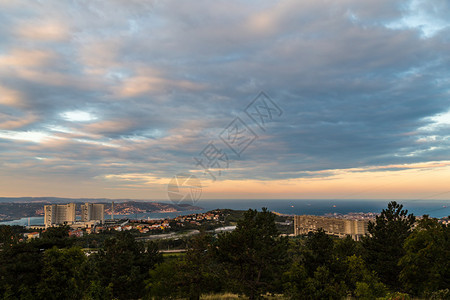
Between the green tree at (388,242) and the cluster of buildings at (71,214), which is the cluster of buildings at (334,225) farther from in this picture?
the cluster of buildings at (71,214)

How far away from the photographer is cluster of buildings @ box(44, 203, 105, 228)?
152 m

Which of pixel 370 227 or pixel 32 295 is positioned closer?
pixel 32 295

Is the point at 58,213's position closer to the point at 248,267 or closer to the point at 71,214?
the point at 71,214

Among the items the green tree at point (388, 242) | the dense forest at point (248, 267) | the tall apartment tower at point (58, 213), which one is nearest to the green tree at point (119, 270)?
the dense forest at point (248, 267)

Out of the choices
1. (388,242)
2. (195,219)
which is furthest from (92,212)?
(388,242)

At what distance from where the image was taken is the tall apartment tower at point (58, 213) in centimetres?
15259

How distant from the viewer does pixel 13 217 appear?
171500 millimetres

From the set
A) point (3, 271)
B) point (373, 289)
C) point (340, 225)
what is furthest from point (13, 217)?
point (373, 289)

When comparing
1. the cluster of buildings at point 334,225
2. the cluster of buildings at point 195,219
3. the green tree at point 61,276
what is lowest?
the cluster of buildings at point 334,225

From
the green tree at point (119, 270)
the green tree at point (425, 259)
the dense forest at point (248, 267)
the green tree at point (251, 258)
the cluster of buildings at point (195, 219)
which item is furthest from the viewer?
the cluster of buildings at point (195, 219)

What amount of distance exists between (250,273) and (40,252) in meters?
11.4

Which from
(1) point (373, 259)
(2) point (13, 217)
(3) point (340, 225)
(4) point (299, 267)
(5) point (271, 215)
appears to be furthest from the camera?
(2) point (13, 217)

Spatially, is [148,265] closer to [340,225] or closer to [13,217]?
[340,225]

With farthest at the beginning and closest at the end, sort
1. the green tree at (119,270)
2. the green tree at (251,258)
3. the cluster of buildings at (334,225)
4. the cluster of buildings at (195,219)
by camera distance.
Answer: the cluster of buildings at (195,219)
the cluster of buildings at (334,225)
the green tree at (119,270)
the green tree at (251,258)
